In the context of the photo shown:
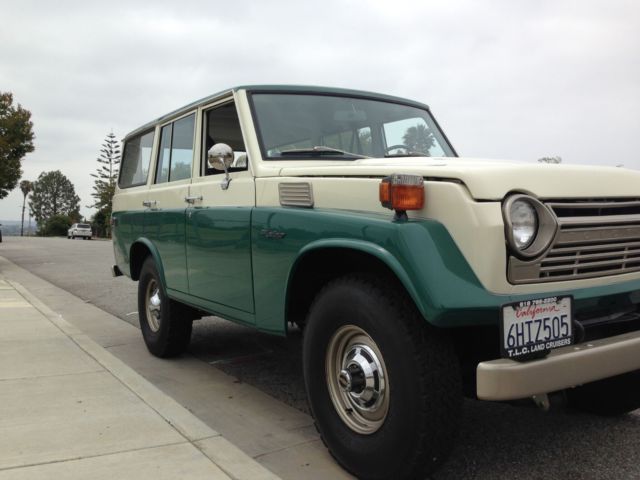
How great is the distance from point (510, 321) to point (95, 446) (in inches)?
86.7

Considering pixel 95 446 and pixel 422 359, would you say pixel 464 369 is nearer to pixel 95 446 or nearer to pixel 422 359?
pixel 422 359

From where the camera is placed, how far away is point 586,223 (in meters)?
2.50

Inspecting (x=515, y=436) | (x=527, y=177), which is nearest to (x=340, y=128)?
(x=527, y=177)

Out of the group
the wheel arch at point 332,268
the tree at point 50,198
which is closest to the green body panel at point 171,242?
the wheel arch at point 332,268

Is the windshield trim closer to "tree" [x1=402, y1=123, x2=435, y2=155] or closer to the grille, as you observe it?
"tree" [x1=402, y1=123, x2=435, y2=155]

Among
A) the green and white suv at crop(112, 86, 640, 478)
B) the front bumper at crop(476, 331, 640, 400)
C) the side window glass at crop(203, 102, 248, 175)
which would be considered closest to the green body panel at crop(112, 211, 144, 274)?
the side window glass at crop(203, 102, 248, 175)

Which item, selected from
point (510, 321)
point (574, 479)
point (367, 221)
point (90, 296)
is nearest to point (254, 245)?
point (367, 221)

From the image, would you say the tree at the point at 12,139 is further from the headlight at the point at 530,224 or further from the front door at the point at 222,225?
the headlight at the point at 530,224

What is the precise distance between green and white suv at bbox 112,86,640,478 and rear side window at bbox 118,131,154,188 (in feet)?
6.55

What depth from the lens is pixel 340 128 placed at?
392cm

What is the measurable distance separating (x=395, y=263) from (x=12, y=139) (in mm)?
18872

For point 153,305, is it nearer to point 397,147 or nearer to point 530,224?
point 397,147

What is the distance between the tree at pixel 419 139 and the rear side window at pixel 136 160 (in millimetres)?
2469

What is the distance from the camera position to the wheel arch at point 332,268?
2.37m
